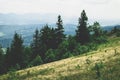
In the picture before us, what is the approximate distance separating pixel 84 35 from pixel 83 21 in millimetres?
4949

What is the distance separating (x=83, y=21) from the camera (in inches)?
3861

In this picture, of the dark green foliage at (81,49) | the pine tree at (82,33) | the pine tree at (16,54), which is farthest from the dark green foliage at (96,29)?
the pine tree at (16,54)

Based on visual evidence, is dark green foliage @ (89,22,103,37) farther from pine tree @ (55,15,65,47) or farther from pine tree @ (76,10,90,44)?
pine tree @ (55,15,65,47)

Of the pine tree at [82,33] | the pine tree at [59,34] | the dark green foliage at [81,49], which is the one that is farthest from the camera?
the pine tree at [59,34]

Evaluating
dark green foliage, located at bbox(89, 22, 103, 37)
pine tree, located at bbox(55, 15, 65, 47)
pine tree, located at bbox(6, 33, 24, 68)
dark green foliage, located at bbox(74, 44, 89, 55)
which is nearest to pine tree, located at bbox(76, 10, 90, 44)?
dark green foliage, located at bbox(89, 22, 103, 37)

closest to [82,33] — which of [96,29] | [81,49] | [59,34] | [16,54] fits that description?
[96,29]

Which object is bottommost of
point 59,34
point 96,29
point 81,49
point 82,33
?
point 81,49

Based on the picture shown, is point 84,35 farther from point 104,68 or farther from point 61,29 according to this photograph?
point 104,68

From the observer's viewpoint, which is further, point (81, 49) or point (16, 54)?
point (16, 54)

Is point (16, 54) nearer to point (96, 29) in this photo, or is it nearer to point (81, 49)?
point (96, 29)

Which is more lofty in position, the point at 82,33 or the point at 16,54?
the point at 82,33

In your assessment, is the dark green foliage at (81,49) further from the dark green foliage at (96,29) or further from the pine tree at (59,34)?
the pine tree at (59,34)

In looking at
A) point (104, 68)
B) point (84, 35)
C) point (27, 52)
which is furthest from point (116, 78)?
point (27, 52)

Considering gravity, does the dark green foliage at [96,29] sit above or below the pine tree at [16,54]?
above
